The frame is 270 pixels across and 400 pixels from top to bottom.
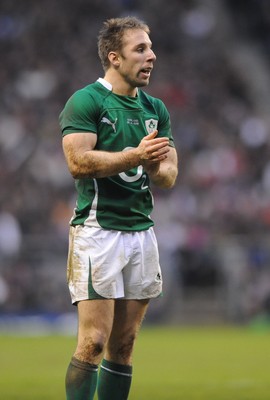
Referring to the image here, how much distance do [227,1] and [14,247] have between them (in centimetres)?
1116

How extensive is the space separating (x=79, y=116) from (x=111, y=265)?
0.91 meters

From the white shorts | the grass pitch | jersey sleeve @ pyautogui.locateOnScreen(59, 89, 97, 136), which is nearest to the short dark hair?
jersey sleeve @ pyautogui.locateOnScreen(59, 89, 97, 136)

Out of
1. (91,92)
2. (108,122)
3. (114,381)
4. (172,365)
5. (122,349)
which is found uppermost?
(91,92)

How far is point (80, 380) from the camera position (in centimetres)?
671

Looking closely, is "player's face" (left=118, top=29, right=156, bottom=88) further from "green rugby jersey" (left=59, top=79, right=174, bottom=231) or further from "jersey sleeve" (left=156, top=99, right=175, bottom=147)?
"jersey sleeve" (left=156, top=99, right=175, bottom=147)

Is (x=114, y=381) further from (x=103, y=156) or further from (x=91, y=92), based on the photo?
(x=91, y=92)

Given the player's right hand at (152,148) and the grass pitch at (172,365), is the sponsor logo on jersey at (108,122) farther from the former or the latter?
the grass pitch at (172,365)

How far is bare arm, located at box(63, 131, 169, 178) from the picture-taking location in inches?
260

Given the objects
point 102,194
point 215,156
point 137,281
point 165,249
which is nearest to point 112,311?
point 137,281

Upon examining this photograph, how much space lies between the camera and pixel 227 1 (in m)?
28.1

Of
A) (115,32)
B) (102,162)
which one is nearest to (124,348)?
(102,162)

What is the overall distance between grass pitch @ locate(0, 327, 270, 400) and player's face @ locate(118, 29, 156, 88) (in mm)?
3334

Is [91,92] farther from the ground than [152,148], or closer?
farther from the ground

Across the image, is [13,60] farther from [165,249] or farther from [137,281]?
[137,281]
